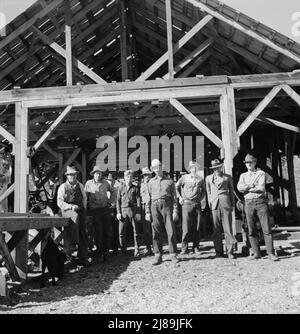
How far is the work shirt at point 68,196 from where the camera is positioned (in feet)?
26.0

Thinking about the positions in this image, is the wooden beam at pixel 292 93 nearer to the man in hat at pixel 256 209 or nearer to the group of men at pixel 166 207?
the group of men at pixel 166 207

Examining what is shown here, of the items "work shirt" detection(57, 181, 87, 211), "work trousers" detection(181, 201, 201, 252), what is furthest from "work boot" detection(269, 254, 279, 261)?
"work shirt" detection(57, 181, 87, 211)

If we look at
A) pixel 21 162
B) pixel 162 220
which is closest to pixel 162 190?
pixel 162 220

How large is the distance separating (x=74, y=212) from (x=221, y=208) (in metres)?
2.83

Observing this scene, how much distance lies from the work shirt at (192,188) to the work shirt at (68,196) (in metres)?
2.06

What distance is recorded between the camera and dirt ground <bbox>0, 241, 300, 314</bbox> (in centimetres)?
467

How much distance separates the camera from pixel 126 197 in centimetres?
884

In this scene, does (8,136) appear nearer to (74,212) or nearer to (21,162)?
(21,162)

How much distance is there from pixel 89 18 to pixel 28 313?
801cm

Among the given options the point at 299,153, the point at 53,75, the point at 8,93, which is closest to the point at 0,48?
the point at 8,93
